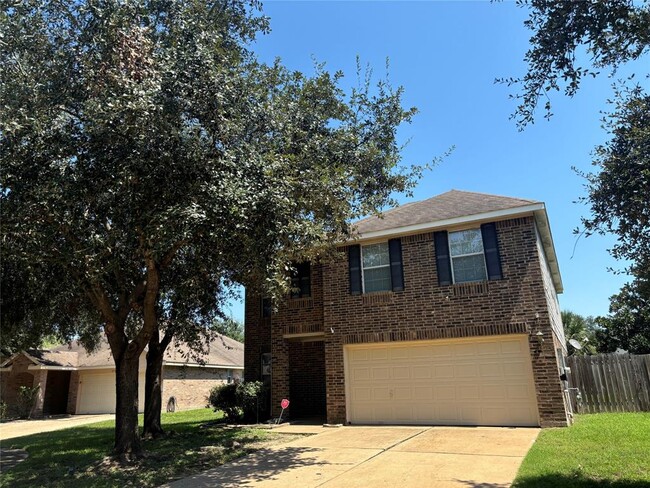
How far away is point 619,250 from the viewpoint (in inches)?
305

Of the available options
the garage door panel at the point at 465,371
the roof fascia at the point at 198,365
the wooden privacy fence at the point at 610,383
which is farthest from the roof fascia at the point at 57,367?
the wooden privacy fence at the point at 610,383

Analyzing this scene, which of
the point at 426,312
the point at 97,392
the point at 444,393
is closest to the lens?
the point at 444,393

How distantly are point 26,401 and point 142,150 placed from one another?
23.2 meters

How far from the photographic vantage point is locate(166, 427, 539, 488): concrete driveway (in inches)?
274

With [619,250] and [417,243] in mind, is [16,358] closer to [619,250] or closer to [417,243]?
[417,243]

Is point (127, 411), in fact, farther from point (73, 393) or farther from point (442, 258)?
point (73, 393)

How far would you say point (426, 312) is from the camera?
1329 centimetres

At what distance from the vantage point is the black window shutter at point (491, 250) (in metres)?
12.7

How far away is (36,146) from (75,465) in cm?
629

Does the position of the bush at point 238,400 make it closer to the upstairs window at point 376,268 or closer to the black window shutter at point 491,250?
the upstairs window at point 376,268

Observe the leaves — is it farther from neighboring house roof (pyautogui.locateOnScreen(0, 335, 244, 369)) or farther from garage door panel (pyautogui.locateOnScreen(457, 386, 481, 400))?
neighboring house roof (pyautogui.locateOnScreen(0, 335, 244, 369))

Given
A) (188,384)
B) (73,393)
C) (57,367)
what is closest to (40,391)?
(73,393)

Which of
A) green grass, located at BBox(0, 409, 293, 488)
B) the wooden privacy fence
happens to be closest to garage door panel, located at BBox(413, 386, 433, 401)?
green grass, located at BBox(0, 409, 293, 488)

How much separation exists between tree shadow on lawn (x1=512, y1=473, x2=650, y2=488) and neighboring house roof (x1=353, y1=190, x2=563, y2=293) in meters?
6.73
